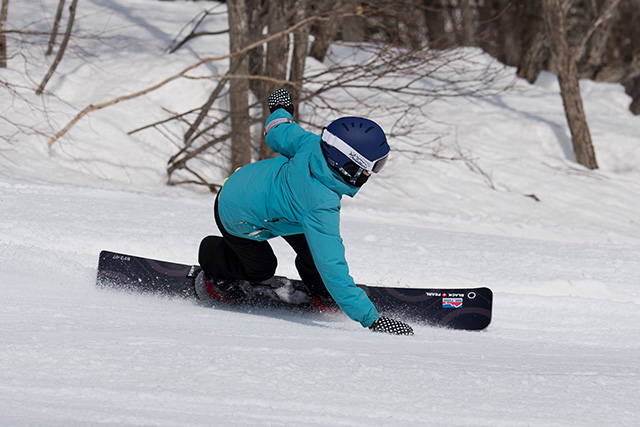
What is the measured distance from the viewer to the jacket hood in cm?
328

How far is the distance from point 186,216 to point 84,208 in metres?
0.79

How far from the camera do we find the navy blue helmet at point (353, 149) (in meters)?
3.25

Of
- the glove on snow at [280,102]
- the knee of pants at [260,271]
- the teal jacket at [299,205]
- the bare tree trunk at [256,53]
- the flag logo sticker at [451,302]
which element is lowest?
the flag logo sticker at [451,302]

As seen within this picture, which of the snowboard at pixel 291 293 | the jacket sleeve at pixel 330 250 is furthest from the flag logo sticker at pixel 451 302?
the jacket sleeve at pixel 330 250

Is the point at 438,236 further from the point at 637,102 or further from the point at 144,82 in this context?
the point at 637,102

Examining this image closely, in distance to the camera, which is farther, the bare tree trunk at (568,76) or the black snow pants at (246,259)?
the bare tree trunk at (568,76)

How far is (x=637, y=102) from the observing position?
11992 millimetres

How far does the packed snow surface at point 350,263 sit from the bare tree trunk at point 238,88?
0.74m

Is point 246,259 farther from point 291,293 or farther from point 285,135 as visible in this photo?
point 285,135

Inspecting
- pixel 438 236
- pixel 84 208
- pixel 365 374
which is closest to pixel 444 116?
pixel 438 236

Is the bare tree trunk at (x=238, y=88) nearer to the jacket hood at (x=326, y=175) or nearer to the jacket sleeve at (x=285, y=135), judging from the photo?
the jacket sleeve at (x=285, y=135)

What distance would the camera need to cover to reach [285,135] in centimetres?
380

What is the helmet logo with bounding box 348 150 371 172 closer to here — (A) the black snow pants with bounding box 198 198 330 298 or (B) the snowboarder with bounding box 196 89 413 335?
(B) the snowboarder with bounding box 196 89 413 335

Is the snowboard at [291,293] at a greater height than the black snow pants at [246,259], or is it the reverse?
the black snow pants at [246,259]
